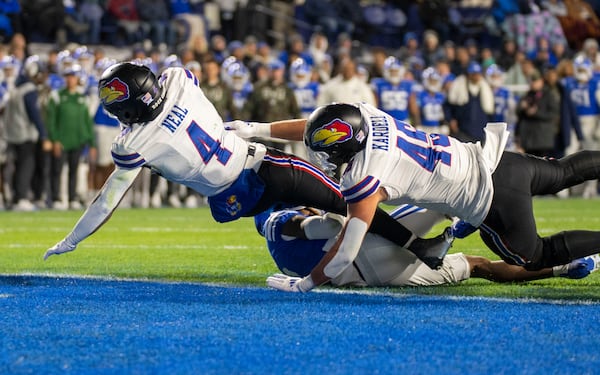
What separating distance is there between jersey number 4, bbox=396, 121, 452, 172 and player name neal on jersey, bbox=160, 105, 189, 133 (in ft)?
3.86

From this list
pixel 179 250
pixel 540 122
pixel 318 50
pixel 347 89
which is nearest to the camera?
pixel 179 250

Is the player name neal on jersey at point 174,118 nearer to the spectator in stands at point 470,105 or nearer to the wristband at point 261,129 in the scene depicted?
the wristband at point 261,129

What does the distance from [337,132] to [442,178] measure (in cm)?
55

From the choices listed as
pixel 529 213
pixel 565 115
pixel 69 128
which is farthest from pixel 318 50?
pixel 529 213

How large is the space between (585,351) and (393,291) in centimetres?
177

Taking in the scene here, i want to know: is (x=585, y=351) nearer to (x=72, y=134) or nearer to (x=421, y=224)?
(x=421, y=224)

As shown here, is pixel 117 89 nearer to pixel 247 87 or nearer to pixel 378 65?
pixel 247 87

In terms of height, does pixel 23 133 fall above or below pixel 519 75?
below

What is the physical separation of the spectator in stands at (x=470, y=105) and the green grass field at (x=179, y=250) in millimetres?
2383

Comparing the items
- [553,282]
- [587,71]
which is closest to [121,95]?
[553,282]

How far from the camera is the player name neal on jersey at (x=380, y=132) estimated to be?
4.79m

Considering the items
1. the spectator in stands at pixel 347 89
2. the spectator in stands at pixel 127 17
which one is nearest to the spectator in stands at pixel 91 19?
the spectator in stands at pixel 127 17

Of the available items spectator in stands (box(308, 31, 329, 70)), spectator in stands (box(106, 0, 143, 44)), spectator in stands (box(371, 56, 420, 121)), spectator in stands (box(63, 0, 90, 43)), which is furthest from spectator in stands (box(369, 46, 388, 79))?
spectator in stands (box(63, 0, 90, 43))

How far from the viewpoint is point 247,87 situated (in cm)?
1394
